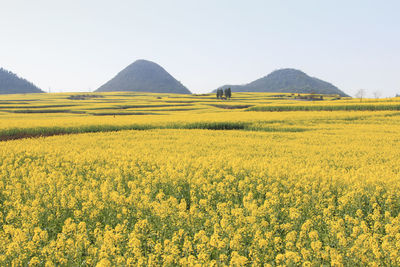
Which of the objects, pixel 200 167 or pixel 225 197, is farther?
pixel 200 167

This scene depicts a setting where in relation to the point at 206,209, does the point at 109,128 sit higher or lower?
higher

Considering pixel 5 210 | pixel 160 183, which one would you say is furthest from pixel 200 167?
pixel 5 210

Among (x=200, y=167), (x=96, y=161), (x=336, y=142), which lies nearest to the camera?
(x=200, y=167)

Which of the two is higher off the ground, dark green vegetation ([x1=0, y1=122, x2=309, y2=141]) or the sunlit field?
dark green vegetation ([x1=0, y1=122, x2=309, y2=141])

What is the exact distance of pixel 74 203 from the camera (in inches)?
282

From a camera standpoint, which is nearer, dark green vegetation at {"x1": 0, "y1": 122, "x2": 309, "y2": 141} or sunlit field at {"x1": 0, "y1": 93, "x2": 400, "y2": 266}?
sunlit field at {"x1": 0, "y1": 93, "x2": 400, "y2": 266}

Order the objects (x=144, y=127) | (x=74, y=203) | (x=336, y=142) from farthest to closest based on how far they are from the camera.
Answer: (x=144, y=127) < (x=336, y=142) < (x=74, y=203)

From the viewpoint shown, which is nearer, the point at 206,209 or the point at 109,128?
the point at 206,209

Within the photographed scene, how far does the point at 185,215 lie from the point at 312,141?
14.1 m

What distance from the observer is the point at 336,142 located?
17.1 meters

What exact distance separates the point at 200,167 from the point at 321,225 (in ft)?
17.3

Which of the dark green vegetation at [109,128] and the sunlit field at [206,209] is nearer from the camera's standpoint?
the sunlit field at [206,209]

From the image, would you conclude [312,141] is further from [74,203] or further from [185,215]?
[74,203]

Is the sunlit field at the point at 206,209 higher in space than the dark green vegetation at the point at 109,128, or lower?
lower
